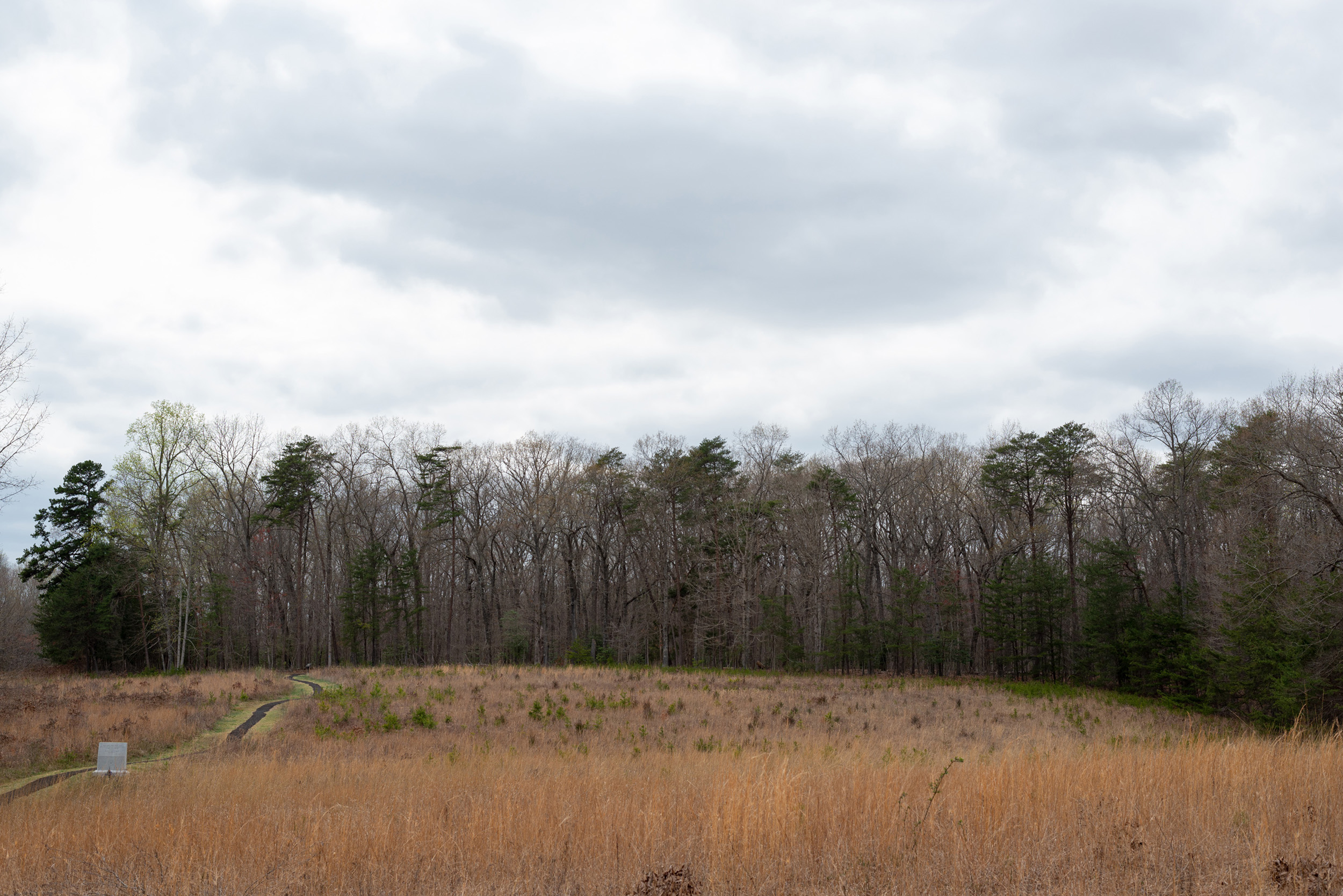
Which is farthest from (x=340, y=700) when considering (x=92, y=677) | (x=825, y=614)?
(x=825, y=614)

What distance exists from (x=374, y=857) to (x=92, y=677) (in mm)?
37478

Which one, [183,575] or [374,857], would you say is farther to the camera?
[183,575]

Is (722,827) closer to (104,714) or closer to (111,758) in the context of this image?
(111,758)

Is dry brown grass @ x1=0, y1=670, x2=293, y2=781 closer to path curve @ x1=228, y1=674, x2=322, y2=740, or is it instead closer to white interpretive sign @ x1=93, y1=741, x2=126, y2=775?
path curve @ x1=228, y1=674, x2=322, y2=740

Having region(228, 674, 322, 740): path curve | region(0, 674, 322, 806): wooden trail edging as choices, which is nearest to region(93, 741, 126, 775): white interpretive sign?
region(0, 674, 322, 806): wooden trail edging

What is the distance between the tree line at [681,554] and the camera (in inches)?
1517

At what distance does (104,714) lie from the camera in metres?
17.2

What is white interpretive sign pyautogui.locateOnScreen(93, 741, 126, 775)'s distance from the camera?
34.1 ft

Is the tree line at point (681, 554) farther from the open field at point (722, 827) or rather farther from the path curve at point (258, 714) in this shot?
the open field at point (722, 827)

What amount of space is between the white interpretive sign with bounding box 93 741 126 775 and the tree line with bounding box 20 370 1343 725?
28805mm

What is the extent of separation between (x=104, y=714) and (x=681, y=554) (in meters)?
29.4

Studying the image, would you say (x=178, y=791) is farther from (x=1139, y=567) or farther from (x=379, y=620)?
(x=1139, y=567)

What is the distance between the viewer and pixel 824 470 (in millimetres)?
44125

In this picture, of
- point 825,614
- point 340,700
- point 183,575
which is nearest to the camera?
point 340,700
